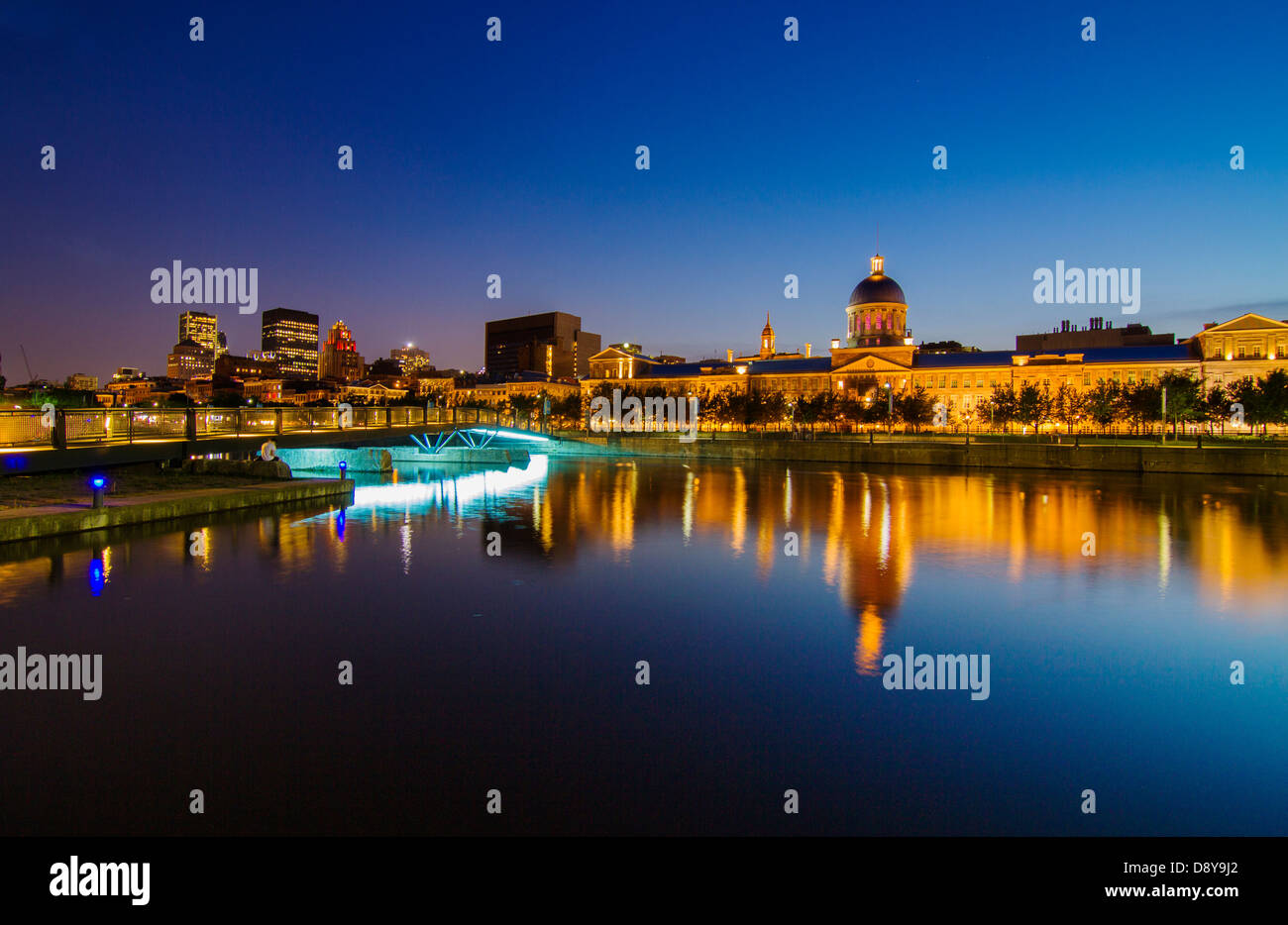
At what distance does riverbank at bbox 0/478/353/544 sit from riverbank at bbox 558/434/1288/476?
34.8 metres

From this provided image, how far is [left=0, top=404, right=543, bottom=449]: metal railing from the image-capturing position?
16.9 m

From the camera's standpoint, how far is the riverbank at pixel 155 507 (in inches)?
585

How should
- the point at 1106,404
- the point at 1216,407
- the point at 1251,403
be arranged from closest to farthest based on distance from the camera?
the point at 1251,403, the point at 1216,407, the point at 1106,404

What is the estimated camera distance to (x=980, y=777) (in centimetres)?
567

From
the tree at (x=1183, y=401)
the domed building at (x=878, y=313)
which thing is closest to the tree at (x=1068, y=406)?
the tree at (x=1183, y=401)

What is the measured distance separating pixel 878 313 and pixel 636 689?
11580cm

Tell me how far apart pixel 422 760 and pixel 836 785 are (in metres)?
3.20

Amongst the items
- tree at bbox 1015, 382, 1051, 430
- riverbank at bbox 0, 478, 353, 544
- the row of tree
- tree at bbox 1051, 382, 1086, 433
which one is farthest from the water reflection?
tree at bbox 1051, 382, 1086, 433

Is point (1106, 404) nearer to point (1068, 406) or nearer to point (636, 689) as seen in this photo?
point (1068, 406)

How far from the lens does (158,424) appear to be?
2000 cm

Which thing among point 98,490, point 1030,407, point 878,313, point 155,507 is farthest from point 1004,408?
point 98,490

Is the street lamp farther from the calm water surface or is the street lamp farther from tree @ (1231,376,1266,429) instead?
tree @ (1231,376,1266,429)
